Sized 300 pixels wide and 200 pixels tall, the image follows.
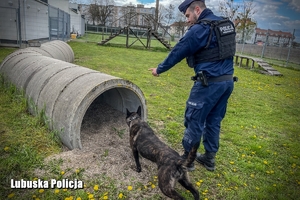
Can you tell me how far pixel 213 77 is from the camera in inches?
119

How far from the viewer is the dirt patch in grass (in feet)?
10.4

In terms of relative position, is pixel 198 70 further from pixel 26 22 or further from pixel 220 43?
pixel 26 22

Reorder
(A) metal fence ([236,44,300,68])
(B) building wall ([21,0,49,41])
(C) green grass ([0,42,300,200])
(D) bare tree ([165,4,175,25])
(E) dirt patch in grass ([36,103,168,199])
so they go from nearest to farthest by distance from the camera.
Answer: (C) green grass ([0,42,300,200])
(E) dirt patch in grass ([36,103,168,199])
(B) building wall ([21,0,49,41])
(A) metal fence ([236,44,300,68])
(D) bare tree ([165,4,175,25])

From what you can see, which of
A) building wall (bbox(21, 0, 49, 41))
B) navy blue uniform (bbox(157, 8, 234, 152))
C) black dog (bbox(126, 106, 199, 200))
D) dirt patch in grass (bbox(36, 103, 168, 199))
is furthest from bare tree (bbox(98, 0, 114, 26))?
black dog (bbox(126, 106, 199, 200))

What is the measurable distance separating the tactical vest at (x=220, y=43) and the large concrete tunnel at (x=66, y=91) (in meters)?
1.41

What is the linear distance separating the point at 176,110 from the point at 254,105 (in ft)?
10.6

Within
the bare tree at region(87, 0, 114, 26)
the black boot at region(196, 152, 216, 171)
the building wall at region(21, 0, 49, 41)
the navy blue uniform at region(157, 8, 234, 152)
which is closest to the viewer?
the navy blue uniform at region(157, 8, 234, 152)

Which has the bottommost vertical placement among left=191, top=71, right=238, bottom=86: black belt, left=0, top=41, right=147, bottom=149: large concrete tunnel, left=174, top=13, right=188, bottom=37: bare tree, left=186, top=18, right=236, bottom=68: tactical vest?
left=0, top=41, right=147, bottom=149: large concrete tunnel

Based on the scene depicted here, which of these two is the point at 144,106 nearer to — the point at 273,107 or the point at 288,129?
the point at 288,129

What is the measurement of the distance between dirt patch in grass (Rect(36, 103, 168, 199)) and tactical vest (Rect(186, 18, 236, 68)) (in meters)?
1.94

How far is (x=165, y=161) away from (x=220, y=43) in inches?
69.2

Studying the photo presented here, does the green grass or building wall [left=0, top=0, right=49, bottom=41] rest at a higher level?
building wall [left=0, top=0, right=49, bottom=41]

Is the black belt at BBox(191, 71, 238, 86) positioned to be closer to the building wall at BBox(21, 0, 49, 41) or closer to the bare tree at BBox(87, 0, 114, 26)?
the building wall at BBox(21, 0, 49, 41)

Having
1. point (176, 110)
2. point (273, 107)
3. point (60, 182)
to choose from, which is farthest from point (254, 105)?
point (60, 182)
